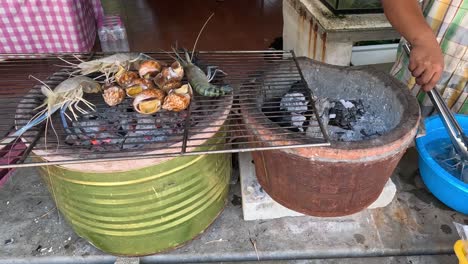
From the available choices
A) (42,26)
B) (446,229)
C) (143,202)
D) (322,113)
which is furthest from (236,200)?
(42,26)

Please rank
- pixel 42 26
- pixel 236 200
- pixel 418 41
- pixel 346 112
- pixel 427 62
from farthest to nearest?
pixel 42 26, pixel 236 200, pixel 346 112, pixel 418 41, pixel 427 62

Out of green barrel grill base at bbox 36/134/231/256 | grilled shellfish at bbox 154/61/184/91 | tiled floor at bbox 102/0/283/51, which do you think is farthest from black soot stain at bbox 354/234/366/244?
tiled floor at bbox 102/0/283/51

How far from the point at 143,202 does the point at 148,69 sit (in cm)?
97

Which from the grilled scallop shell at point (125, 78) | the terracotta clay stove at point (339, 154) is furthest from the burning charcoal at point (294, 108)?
the grilled scallop shell at point (125, 78)

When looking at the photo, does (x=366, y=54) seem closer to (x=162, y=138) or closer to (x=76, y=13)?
(x=162, y=138)

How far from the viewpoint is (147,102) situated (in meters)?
2.34

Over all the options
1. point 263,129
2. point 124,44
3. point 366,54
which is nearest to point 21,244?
point 263,129

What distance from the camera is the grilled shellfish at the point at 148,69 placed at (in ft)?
8.67

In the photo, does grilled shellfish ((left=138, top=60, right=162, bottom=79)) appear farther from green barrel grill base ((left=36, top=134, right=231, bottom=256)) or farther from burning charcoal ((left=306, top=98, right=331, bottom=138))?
burning charcoal ((left=306, top=98, right=331, bottom=138))

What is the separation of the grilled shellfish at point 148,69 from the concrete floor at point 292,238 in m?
1.25

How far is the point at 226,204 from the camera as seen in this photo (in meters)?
3.04

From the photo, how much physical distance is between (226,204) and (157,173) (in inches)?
37.2

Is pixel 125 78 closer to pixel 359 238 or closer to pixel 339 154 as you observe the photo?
pixel 339 154

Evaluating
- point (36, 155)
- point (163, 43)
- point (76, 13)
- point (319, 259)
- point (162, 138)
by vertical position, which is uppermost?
point (36, 155)
